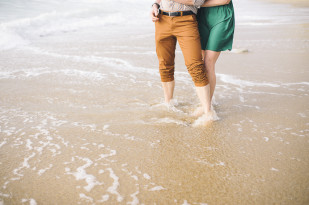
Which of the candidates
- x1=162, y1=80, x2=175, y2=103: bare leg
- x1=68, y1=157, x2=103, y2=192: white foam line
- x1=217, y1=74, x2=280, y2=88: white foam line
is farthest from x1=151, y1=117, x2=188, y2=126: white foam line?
x1=217, y1=74, x2=280, y2=88: white foam line

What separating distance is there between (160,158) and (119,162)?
0.36 m

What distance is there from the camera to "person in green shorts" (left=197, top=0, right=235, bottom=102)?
8.90 ft

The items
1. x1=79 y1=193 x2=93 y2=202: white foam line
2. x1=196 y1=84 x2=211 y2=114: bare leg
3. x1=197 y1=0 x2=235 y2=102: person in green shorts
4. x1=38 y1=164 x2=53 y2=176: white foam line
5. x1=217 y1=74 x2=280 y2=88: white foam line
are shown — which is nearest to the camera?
x1=79 y1=193 x2=93 y2=202: white foam line

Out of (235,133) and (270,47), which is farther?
(270,47)

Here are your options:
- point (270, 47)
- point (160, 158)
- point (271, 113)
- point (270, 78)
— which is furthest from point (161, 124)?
point (270, 47)

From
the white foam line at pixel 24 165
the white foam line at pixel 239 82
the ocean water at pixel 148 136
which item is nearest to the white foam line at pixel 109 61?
the ocean water at pixel 148 136

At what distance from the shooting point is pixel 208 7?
9.18 ft

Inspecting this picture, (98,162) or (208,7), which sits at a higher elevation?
(208,7)

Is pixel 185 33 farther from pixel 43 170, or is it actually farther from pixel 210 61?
pixel 43 170

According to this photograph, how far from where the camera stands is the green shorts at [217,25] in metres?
2.72

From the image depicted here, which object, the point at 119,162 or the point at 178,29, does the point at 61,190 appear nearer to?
the point at 119,162

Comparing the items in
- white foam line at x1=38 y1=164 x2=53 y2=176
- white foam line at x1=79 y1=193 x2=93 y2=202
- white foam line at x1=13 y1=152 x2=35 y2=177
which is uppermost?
white foam line at x1=13 y1=152 x2=35 y2=177

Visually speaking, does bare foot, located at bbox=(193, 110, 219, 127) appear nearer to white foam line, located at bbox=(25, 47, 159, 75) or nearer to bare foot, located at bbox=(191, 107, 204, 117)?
bare foot, located at bbox=(191, 107, 204, 117)

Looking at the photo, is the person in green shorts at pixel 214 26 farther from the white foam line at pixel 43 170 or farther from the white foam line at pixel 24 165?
the white foam line at pixel 24 165
